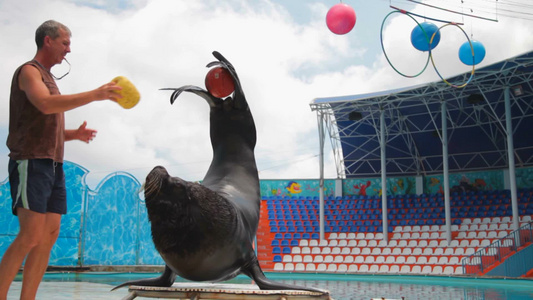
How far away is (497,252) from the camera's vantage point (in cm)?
1358

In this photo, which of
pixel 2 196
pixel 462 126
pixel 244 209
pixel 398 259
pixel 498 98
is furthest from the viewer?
pixel 462 126

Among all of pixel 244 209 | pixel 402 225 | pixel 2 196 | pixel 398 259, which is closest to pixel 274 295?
pixel 244 209

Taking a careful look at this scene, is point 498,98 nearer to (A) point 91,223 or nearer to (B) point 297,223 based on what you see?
(B) point 297,223

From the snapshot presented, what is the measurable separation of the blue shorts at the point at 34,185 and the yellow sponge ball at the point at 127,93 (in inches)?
16.3

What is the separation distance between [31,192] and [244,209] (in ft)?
3.53

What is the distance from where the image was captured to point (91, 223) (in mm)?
13367

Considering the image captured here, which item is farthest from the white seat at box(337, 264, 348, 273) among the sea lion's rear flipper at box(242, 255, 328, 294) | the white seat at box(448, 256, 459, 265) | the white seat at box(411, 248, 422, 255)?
the sea lion's rear flipper at box(242, 255, 328, 294)

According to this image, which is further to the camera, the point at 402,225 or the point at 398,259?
the point at 402,225

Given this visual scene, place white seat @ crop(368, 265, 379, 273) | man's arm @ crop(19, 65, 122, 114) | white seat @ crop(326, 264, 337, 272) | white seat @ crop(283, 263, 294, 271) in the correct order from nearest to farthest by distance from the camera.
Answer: man's arm @ crop(19, 65, 122, 114)
white seat @ crop(368, 265, 379, 273)
white seat @ crop(326, 264, 337, 272)
white seat @ crop(283, 263, 294, 271)

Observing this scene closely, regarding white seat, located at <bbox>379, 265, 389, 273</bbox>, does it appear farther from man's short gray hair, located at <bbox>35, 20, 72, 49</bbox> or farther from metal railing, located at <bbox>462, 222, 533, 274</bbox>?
man's short gray hair, located at <bbox>35, 20, 72, 49</bbox>

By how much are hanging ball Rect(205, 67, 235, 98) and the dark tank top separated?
36.2 inches

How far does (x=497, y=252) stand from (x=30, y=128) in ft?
45.6

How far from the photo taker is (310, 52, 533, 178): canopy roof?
16.4m

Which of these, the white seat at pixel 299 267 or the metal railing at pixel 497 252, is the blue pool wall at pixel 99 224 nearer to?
the white seat at pixel 299 267
